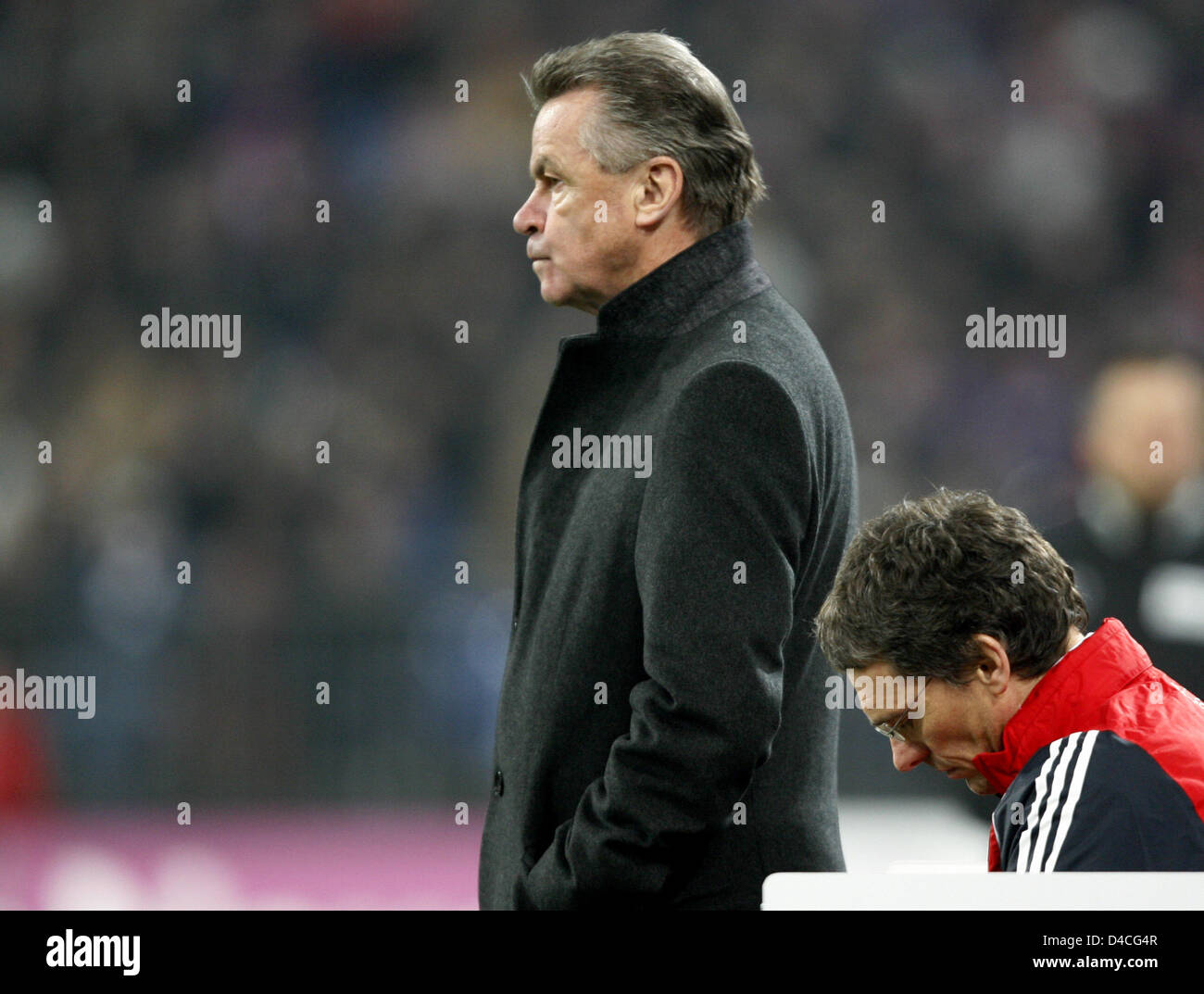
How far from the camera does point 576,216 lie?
6.10 ft

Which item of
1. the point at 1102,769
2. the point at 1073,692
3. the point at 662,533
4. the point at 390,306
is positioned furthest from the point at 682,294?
the point at 390,306

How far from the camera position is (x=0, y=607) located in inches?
179

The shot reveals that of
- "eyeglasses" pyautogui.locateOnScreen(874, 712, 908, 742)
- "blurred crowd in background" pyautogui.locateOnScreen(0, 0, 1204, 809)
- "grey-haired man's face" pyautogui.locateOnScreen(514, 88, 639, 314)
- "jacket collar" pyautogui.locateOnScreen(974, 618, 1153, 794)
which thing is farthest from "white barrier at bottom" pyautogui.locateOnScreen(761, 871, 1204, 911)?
"blurred crowd in background" pyautogui.locateOnScreen(0, 0, 1204, 809)

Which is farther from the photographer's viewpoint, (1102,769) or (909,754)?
(909,754)

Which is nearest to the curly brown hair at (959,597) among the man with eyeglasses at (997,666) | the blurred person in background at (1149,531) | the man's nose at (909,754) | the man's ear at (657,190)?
the man with eyeglasses at (997,666)

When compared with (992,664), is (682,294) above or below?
above

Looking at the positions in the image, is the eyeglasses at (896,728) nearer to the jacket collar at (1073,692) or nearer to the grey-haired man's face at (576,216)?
the jacket collar at (1073,692)

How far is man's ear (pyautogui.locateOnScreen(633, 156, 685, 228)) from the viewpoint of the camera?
72.1 inches

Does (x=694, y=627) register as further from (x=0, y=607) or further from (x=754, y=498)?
(x=0, y=607)

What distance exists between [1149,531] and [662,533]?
2.13 m

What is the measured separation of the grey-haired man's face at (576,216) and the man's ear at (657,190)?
12 millimetres

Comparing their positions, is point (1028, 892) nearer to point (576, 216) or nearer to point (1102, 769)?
point (1102, 769)

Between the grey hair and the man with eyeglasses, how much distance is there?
51 centimetres

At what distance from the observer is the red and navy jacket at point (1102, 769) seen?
124cm
